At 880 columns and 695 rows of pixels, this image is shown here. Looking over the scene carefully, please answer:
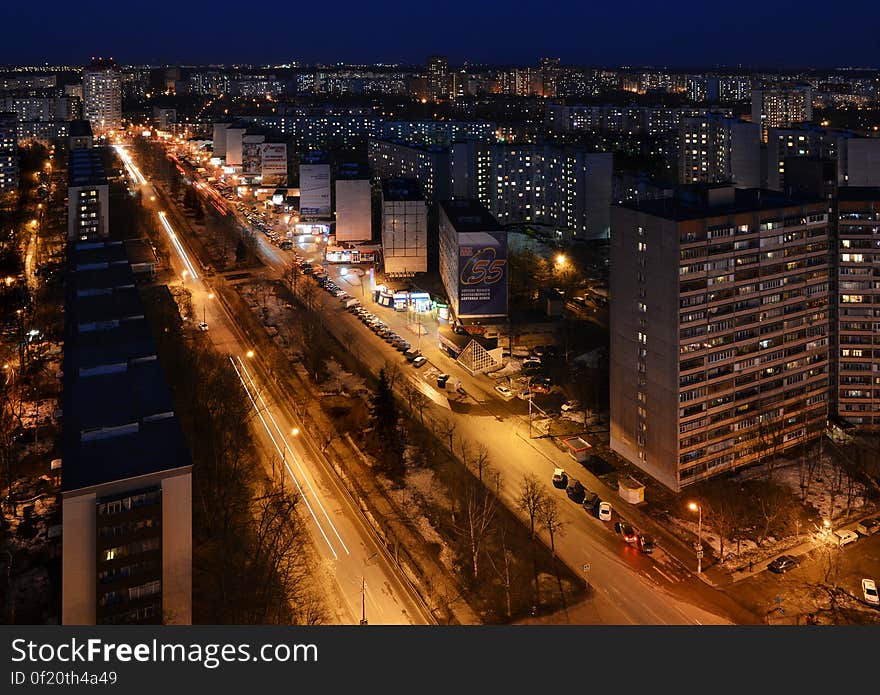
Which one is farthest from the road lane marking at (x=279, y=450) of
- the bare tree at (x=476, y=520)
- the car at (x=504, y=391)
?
the car at (x=504, y=391)

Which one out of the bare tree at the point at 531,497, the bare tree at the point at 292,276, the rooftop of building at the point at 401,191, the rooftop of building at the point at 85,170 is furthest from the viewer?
the rooftop of building at the point at 85,170

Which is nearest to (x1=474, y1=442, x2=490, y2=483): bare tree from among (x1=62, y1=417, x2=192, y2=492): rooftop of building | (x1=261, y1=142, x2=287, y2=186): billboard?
(x1=62, y1=417, x2=192, y2=492): rooftop of building

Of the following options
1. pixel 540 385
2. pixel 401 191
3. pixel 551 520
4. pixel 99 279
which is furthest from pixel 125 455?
pixel 401 191

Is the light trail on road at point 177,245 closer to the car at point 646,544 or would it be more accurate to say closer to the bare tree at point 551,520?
the bare tree at point 551,520

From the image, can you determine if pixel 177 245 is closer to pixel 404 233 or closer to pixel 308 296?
pixel 404 233

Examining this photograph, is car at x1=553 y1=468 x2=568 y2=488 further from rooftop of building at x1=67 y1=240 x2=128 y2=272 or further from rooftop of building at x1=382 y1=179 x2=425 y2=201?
rooftop of building at x1=382 y1=179 x2=425 y2=201

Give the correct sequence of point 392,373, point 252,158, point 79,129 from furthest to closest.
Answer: point 79,129, point 252,158, point 392,373
